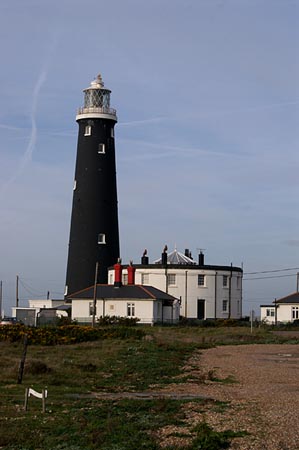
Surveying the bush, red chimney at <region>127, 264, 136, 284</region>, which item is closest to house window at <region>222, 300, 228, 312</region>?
red chimney at <region>127, 264, 136, 284</region>

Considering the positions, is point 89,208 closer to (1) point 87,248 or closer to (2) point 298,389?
(1) point 87,248

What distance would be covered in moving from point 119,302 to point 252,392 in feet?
124

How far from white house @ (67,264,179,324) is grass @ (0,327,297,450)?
25150 mm

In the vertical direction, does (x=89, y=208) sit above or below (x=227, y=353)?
above

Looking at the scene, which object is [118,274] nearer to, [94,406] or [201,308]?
[201,308]

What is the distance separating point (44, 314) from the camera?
199 ft

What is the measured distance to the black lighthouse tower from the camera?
60156 mm

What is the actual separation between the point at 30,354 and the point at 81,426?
16062 mm

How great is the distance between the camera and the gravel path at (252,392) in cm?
1305

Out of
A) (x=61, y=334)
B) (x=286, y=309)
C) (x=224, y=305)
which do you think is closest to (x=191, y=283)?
(x=224, y=305)

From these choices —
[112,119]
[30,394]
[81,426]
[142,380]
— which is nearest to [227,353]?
[142,380]

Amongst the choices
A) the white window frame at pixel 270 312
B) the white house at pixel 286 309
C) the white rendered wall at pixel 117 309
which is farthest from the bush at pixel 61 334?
the white window frame at pixel 270 312

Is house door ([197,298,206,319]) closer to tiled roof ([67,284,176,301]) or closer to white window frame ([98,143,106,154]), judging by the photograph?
tiled roof ([67,284,176,301])

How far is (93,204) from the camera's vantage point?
60.1 metres
